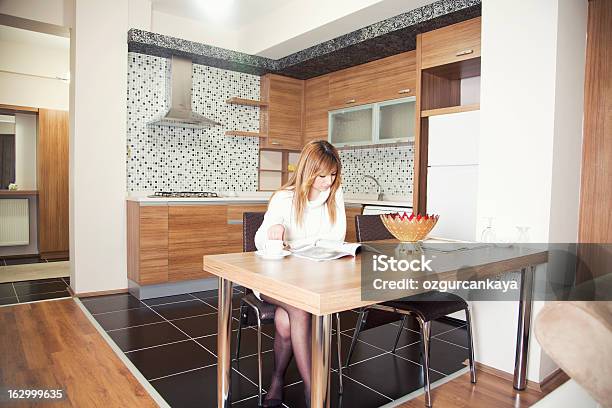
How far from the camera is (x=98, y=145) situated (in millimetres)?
3881

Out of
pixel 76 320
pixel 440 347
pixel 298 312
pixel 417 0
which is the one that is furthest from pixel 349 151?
pixel 298 312

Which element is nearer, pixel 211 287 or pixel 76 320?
pixel 76 320

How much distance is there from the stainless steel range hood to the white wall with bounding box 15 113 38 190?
9.33 feet

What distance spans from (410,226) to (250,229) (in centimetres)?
84

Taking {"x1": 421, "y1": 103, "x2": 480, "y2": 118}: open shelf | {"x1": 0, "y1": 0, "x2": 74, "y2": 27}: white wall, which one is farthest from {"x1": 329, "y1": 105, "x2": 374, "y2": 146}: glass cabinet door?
{"x1": 0, "y1": 0, "x2": 74, "y2": 27}: white wall

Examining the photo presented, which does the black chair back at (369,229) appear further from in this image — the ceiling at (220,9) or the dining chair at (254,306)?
the ceiling at (220,9)

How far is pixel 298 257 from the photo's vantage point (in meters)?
1.66

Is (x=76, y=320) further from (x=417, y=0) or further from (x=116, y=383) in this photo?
(x=417, y=0)

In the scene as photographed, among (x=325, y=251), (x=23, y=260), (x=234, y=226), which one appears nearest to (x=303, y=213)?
(x=325, y=251)


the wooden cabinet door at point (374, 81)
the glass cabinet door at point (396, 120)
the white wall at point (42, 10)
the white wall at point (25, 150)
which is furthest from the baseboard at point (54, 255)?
the glass cabinet door at point (396, 120)

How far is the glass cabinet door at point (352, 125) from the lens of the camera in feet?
14.3

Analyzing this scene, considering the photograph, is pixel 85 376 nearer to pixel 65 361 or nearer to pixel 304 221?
pixel 65 361

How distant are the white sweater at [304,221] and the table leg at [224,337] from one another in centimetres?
39

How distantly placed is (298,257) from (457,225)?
1.91m
